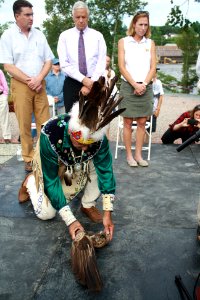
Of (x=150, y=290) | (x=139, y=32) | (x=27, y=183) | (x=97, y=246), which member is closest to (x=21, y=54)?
(x=139, y=32)

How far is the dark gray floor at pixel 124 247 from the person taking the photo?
6.65 ft

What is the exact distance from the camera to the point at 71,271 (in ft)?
7.17

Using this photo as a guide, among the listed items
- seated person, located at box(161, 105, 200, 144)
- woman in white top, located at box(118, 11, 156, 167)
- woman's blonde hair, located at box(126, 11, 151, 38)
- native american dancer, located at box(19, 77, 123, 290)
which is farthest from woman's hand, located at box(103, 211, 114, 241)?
seated person, located at box(161, 105, 200, 144)

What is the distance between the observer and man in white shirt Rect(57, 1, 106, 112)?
12.6 feet

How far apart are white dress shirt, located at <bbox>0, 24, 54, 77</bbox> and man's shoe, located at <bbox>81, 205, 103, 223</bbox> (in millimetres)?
1849

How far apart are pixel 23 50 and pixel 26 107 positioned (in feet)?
2.11

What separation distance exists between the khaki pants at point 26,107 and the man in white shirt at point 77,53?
1.09ft

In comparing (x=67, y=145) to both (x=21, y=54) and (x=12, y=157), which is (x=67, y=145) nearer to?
(x=21, y=54)

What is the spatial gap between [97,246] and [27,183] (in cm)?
98

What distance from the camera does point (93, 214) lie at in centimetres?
284

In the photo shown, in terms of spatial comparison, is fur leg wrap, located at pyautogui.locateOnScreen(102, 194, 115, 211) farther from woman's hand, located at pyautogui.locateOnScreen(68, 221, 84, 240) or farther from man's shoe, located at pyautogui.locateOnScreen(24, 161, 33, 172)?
man's shoe, located at pyautogui.locateOnScreen(24, 161, 33, 172)

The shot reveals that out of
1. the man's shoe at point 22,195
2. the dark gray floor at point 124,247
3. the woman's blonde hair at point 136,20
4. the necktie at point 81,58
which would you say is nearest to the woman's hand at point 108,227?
the dark gray floor at point 124,247

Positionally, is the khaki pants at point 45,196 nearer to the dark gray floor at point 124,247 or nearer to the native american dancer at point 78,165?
the native american dancer at point 78,165

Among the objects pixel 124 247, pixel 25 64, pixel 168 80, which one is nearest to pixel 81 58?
pixel 25 64
